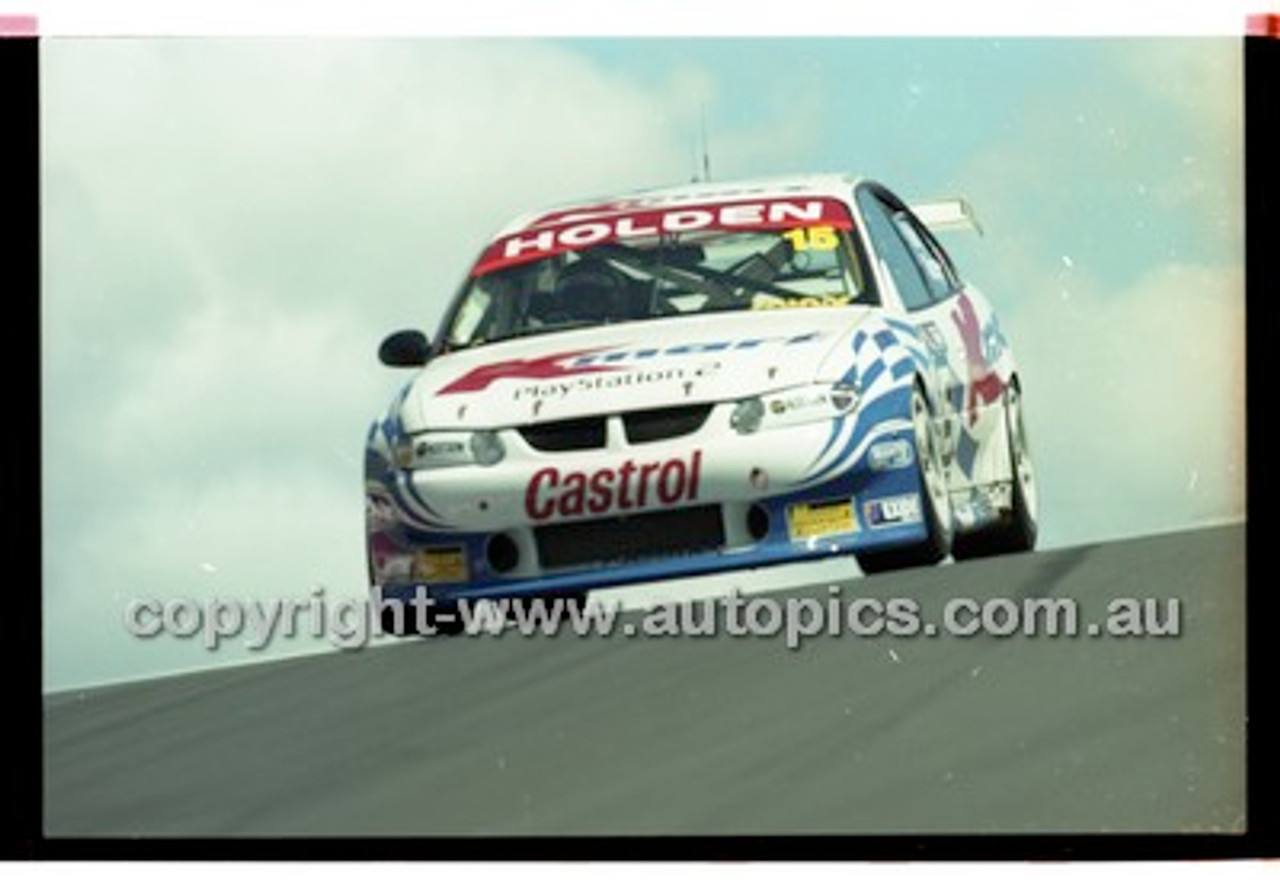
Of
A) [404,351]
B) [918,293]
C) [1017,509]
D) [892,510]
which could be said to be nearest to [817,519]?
[892,510]

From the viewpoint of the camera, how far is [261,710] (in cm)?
949

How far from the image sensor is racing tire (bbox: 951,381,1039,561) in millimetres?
9766

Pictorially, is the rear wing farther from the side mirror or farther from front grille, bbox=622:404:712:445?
the side mirror

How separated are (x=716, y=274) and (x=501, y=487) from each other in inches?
36.6

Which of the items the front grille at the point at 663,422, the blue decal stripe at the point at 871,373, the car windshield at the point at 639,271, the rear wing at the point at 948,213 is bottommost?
the front grille at the point at 663,422

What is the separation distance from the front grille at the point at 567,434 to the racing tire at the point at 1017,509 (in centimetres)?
116

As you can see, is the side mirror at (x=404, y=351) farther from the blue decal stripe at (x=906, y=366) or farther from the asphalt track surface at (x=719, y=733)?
the blue decal stripe at (x=906, y=366)

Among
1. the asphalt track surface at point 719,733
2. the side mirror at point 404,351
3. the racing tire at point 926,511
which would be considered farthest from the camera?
the side mirror at point 404,351

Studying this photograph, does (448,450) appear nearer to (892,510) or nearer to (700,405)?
(700,405)

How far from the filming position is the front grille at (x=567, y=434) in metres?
9.29
